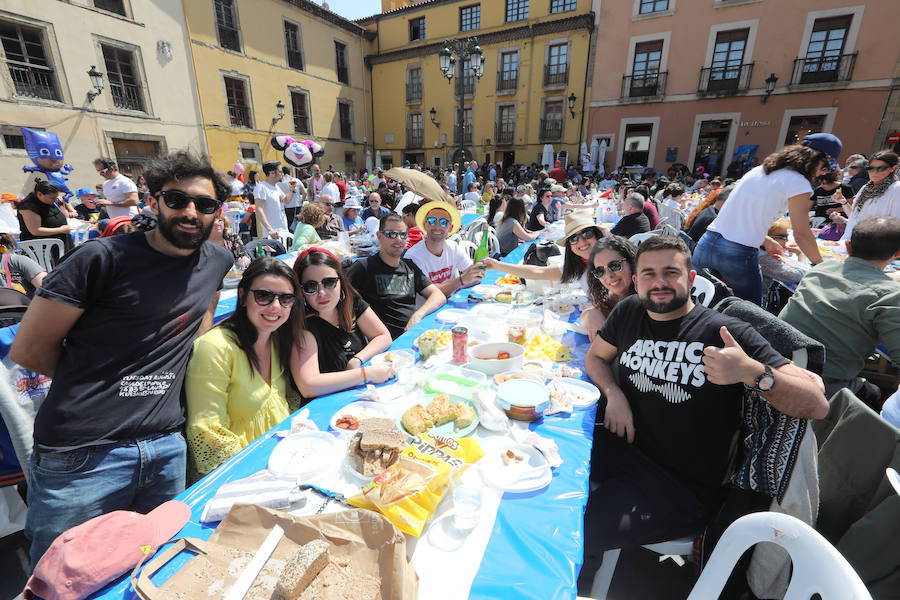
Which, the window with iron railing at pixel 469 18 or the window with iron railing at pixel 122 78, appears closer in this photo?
the window with iron railing at pixel 122 78

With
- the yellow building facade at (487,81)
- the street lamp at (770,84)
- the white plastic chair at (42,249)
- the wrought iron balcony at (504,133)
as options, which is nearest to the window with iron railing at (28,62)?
the white plastic chair at (42,249)

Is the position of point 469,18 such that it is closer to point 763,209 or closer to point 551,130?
point 551,130

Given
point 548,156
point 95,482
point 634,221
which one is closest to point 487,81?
point 548,156

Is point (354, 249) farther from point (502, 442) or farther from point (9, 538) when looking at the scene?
point (502, 442)

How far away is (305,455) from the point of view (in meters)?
1.52

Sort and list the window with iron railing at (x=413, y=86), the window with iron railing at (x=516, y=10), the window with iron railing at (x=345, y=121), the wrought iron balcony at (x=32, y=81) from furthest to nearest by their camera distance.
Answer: the window with iron railing at (x=413, y=86) → the window with iron railing at (x=345, y=121) → the window with iron railing at (x=516, y=10) → the wrought iron balcony at (x=32, y=81)

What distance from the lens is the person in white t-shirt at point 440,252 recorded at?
383 cm

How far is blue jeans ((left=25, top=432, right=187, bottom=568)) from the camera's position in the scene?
156 centimetres

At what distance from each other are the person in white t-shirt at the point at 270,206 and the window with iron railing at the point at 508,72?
17769 millimetres

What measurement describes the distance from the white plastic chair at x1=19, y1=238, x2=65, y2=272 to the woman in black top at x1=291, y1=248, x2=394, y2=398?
5.50m

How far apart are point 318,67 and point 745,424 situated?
2511 centimetres

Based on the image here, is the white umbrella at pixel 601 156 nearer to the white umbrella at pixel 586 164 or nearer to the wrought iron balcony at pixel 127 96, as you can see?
the white umbrella at pixel 586 164

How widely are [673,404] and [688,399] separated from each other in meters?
0.07

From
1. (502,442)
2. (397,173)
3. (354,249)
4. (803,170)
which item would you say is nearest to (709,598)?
(502,442)
